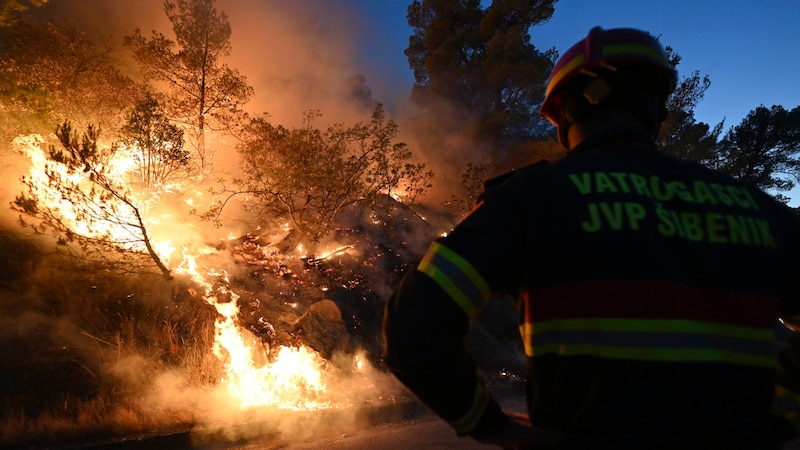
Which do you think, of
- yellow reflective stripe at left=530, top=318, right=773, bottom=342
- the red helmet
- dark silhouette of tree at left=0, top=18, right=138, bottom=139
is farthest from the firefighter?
dark silhouette of tree at left=0, top=18, right=138, bottom=139

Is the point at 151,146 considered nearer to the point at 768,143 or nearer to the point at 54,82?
the point at 54,82

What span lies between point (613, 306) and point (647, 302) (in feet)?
0.25

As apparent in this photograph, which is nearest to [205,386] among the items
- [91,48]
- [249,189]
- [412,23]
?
[249,189]

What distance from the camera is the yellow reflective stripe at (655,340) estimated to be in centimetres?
99

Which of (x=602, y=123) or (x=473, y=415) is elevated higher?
(x=602, y=123)

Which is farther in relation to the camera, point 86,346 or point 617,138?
point 86,346

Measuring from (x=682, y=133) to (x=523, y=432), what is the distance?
715 inches

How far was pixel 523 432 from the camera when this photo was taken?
111 cm

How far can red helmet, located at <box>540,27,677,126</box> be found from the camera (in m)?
1.35

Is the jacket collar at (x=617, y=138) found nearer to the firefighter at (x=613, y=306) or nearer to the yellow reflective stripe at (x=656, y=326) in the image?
the firefighter at (x=613, y=306)

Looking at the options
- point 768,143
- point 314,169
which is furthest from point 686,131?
point 314,169

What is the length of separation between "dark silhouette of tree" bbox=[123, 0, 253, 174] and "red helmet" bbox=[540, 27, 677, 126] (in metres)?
9.00

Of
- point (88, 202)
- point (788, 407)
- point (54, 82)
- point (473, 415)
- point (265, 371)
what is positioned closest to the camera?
point (473, 415)

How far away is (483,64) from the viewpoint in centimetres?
1861
